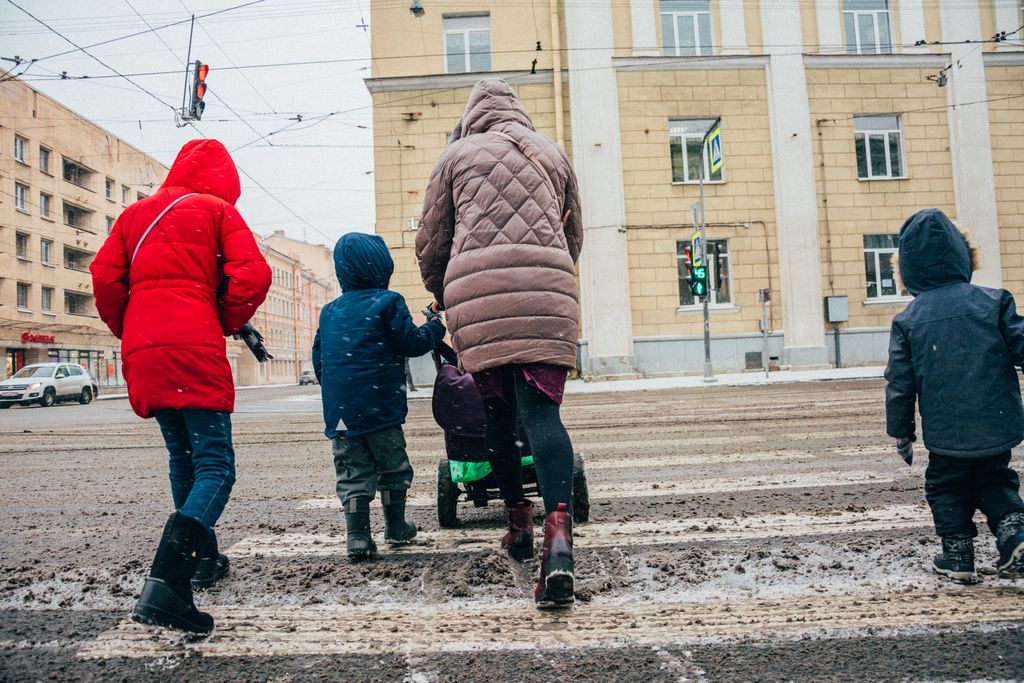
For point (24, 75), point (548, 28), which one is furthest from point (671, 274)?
point (24, 75)

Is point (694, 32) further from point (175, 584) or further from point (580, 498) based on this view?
point (175, 584)

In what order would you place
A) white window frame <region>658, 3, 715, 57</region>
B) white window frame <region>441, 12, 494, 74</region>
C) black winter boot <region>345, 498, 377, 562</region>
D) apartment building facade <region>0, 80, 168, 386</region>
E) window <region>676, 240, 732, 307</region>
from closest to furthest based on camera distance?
black winter boot <region>345, 498, 377, 562</region> → window <region>676, 240, 732, 307</region> → white window frame <region>658, 3, 715, 57</region> → white window frame <region>441, 12, 494, 74</region> → apartment building facade <region>0, 80, 168, 386</region>

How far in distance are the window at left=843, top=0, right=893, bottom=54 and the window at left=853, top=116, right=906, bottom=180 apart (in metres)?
2.22

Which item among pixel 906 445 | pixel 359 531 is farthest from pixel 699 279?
pixel 359 531

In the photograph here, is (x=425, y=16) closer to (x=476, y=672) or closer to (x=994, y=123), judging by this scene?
(x=994, y=123)

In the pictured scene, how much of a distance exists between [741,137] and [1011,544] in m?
20.7

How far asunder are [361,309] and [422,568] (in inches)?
47.2

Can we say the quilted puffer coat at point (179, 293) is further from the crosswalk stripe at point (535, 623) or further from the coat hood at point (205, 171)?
the crosswalk stripe at point (535, 623)

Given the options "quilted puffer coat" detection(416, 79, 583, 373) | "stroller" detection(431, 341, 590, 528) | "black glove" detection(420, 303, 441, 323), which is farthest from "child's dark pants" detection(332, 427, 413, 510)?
"quilted puffer coat" detection(416, 79, 583, 373)

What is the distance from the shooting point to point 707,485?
173 inches

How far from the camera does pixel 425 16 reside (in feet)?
70.2

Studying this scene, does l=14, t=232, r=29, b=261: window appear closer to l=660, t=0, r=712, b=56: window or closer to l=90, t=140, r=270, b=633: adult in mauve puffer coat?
l=660, t=0, r=712, b=56: window

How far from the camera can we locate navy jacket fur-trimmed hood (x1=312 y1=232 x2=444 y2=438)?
3.15 metres

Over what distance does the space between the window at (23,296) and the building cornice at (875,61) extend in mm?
39183
